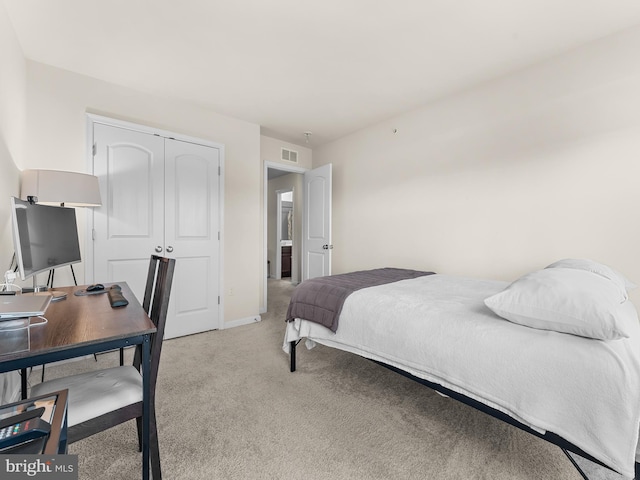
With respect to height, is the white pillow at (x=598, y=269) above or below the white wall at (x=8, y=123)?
below

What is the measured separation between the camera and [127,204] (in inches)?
116

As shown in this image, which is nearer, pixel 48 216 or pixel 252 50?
pixel 48 216

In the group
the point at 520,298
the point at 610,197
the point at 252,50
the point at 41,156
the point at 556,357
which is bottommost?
the point at 556,357

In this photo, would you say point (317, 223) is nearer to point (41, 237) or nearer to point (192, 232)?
point (192, 232)

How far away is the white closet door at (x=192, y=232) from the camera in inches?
127

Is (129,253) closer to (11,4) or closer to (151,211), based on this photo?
(151,211)

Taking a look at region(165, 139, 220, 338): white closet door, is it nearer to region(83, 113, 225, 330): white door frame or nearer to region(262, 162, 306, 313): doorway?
region(83, 113, 225, 330): white door frame

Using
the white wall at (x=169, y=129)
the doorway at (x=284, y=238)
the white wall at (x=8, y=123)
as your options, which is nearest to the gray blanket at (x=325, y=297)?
the white wall at (x=169, y=129)

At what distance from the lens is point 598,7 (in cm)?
191

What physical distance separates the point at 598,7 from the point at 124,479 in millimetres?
3815

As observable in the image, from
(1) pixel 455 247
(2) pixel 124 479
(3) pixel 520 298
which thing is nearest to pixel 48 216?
(2) pixel 124 479

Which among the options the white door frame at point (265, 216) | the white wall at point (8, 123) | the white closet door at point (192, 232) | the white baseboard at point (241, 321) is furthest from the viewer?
the white door frame at point (265, 216)

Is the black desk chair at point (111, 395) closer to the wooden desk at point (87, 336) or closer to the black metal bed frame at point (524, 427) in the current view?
the wooden desk at point (87, 336)

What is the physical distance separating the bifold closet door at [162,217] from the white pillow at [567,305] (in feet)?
9.89
